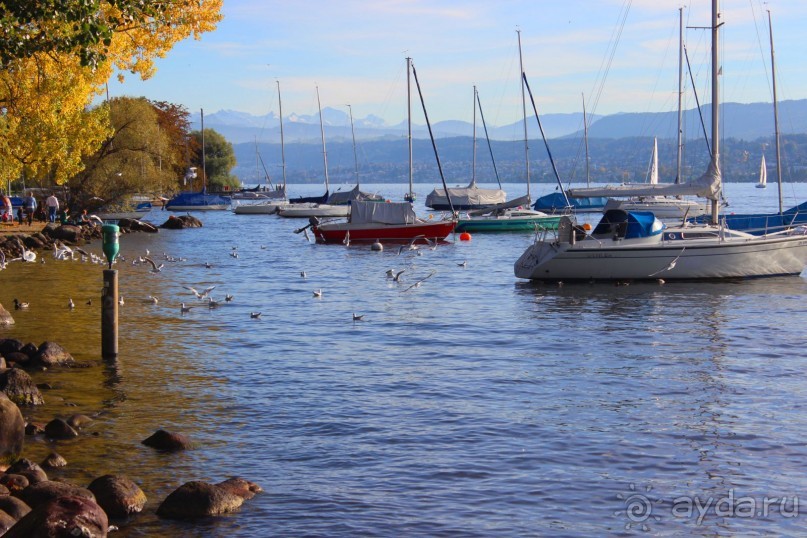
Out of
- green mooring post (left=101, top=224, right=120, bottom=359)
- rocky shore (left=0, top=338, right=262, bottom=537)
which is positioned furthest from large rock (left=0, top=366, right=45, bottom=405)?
green mooring post (left=101, top=224, right=120, bottom=359)

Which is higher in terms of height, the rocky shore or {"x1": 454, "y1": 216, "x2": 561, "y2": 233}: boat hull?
{"x1": 454, "y1": 216, "x2": 561, "y2": 233}: boat hull

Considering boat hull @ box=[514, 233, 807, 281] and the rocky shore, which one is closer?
the rocky shore

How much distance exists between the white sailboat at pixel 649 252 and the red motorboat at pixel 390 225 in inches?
822

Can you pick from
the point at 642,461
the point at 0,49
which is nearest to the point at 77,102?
the point at 0,49

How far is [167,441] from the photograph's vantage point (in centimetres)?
1279

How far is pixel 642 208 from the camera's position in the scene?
251 feet

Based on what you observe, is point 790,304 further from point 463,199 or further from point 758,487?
point 463,199

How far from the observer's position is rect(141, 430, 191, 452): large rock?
41.9 feet

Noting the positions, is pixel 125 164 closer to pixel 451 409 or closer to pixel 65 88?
pixel 65 88

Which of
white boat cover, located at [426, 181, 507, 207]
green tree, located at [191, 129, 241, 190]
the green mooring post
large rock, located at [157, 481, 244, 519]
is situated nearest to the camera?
large rock, located at [157, 481, 244, 519]

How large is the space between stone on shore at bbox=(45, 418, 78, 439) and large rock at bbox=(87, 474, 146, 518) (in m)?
2.74

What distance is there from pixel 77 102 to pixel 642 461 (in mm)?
27241

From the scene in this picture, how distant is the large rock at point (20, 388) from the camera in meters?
14.8

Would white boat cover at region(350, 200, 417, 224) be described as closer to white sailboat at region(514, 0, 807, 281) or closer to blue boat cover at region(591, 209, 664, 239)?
white sailboat at region(514, 0, 807, 281)
